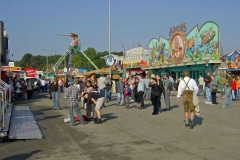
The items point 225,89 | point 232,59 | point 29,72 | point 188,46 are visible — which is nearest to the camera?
point 225,89

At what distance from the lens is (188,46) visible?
33.8 meters

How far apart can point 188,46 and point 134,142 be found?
2714 cm

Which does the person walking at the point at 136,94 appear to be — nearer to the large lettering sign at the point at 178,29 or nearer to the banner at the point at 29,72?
the banner at the point at 29,72

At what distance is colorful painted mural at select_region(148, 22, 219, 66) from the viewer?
1172 inches

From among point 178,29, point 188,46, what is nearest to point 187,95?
point 188,46

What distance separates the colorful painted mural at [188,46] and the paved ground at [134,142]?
19.4m

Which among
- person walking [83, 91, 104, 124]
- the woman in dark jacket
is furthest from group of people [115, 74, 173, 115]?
person walking [83, 91, 104, 124]

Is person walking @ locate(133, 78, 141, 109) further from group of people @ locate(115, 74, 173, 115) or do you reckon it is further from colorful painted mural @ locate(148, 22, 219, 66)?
colorful painted mural @ locate(148, 22, 219, 66)

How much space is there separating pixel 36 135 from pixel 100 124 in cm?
282

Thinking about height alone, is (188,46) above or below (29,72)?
above

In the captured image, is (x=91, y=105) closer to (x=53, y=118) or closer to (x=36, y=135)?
(x=53, y=118)

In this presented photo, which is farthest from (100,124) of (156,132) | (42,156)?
(42,156)

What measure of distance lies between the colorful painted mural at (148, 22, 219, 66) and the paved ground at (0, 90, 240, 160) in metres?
19.4

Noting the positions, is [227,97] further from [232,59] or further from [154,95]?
[232,59]
